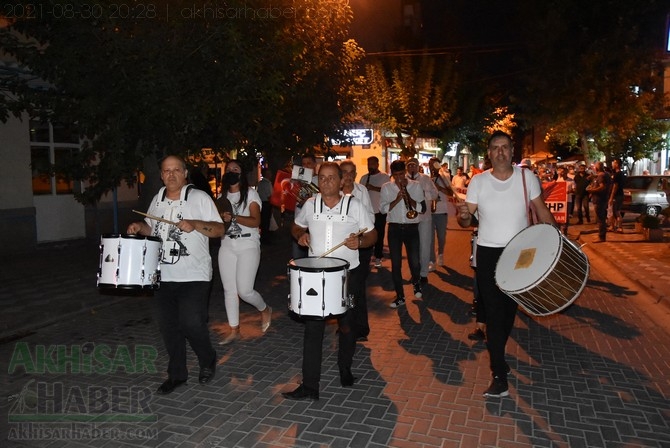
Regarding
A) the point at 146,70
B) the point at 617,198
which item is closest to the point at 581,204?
the point at 617,198

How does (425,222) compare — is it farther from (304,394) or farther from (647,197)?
(647,197)

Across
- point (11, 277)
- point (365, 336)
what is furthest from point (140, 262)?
point (11, 277)

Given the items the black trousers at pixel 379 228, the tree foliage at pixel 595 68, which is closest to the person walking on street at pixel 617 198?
the tree foliage at pixel 595 68

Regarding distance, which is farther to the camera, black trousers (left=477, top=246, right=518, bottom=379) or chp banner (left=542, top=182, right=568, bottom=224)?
chp banner (left=542, top=182, right=568, bottom=224)

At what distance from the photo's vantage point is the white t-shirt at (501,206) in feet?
15.2

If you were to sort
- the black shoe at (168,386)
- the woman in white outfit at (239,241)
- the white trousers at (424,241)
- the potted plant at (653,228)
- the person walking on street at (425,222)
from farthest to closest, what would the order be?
the potted plant at (653,228), the white trousers at (424,241), the person walking on street at (425,222), the woman in white outfit at (239,241), the black shoe at (168,386)

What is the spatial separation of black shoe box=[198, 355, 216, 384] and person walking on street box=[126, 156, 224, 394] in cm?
19

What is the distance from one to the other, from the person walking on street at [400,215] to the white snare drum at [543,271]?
332cm

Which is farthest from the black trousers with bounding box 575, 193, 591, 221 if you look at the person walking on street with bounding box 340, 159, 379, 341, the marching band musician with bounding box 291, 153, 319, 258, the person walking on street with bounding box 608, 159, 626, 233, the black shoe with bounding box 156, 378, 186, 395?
the black shoe with bounding box 156, 378, 186, 395

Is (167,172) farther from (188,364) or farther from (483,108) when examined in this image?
(483,108)

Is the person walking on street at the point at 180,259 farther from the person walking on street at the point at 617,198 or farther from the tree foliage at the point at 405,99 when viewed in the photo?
the tree foliage at the point at 405,99

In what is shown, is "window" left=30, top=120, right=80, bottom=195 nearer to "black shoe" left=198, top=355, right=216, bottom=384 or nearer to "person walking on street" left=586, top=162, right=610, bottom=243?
"black shoe" left=198, top=355, right=216, bottom=384

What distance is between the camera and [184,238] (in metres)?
4.72

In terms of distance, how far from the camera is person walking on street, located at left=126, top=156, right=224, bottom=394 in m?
4.67
